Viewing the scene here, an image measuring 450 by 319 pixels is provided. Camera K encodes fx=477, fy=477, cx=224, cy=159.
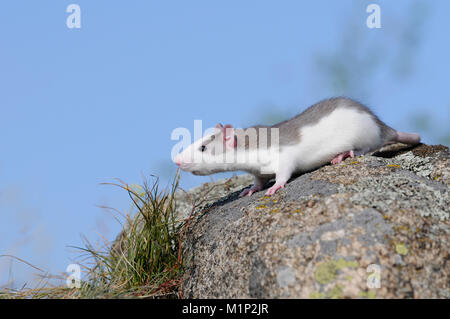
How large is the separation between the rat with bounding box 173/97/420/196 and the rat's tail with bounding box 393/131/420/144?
0.56m

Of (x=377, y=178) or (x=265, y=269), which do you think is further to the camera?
(x=377, y=178)

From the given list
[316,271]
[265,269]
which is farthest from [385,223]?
[265,269]

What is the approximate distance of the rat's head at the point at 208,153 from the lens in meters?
6.63

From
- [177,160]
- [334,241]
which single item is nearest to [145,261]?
[177,160]

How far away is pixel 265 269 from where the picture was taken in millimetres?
4340

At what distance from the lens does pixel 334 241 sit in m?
4.21

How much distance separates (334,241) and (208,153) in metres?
2.87

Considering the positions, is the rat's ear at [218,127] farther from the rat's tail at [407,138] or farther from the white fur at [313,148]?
the rat's tail at [407,138]

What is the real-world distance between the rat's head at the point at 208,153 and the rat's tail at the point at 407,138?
2.55 m

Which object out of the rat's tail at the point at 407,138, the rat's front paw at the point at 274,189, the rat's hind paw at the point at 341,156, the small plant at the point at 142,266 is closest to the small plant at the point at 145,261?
the small plant at the point at 142,266

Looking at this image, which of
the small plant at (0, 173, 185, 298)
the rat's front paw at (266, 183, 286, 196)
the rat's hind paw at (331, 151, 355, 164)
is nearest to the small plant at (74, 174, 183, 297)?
the small plant at (0, 173, 185, 298)

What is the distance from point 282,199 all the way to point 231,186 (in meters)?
3.50

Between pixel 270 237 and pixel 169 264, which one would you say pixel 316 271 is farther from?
pixel 169 264
